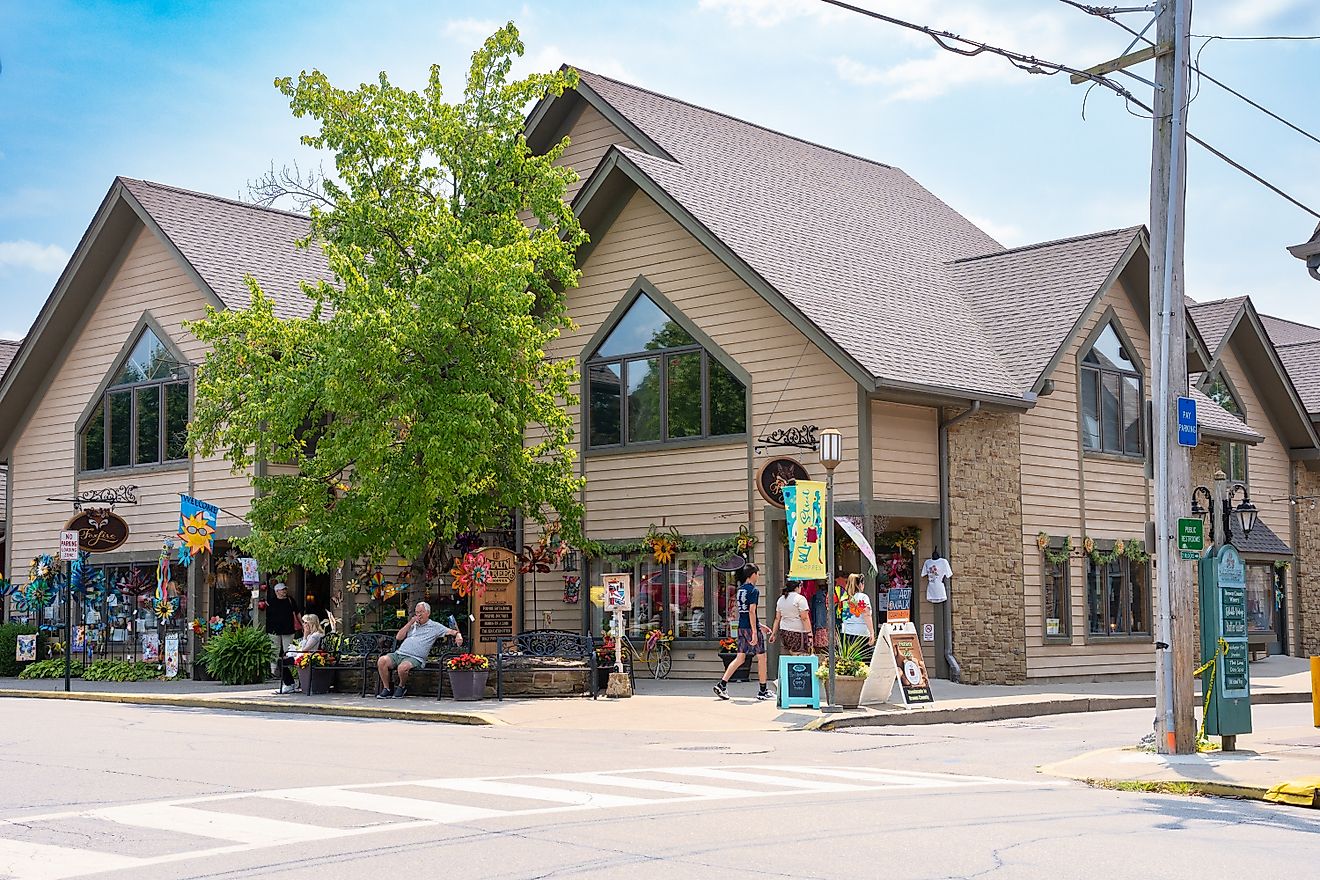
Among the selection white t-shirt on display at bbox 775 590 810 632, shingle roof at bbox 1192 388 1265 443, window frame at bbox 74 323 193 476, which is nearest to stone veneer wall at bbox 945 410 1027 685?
white t-shirt on display at bbox 775 590 810 632

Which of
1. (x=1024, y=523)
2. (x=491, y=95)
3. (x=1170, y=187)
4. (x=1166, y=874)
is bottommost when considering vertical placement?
(x=1166, y=874)

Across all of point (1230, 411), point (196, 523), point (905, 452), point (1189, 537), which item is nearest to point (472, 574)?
point (196, 523)

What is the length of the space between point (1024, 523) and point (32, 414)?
20.6 meters

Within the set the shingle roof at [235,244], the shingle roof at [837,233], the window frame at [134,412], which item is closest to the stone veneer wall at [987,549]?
the shingle roof at [837,233]

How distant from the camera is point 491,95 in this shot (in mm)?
24547

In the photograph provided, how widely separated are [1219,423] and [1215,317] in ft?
11.7

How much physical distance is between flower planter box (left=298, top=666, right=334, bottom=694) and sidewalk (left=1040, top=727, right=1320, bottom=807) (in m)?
12.3

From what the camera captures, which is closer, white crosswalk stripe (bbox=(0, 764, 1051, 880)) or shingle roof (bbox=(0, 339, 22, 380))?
white crosswalk stripe (bbox=(0, 764, 1051, 880))

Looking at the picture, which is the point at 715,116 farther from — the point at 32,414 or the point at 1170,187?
the point at 1170,187

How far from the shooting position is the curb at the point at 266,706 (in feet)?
61.6

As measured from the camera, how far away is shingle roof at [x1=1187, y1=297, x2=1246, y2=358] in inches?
1257

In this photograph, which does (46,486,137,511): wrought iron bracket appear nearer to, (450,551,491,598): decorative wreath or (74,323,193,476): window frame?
(74,323,193,476): window frame

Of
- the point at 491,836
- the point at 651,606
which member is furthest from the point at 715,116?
the point at 491,836

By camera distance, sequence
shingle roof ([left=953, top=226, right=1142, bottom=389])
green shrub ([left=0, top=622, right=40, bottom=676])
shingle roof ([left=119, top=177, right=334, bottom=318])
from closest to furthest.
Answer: shingle roof ([left=953, top=226, right=1142, bottom=389])
shingle roof ([left=119, top=177, right=334, bottom=318])
green shrub ([left=0, top=622, right=40, bottom=676])
